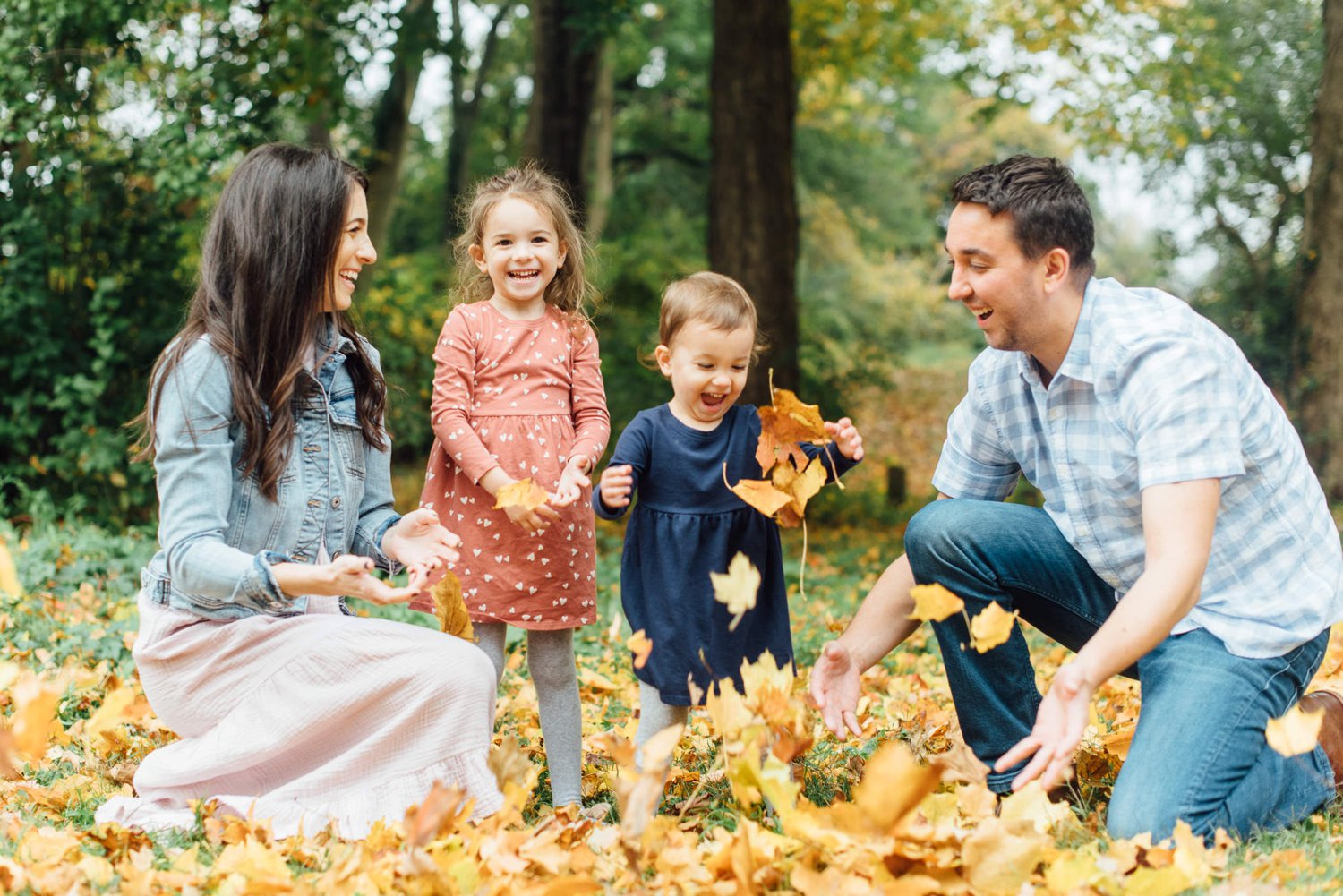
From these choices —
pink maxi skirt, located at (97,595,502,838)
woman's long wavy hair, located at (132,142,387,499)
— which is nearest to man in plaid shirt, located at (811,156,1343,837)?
pink maxi skirt, located at (97,595,502,838)

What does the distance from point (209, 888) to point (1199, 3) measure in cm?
1336

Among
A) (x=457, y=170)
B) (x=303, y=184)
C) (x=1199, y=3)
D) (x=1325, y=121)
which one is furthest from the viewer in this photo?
(x=457, y=170)

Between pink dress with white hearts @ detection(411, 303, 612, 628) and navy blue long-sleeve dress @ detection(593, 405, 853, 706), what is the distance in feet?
0.59

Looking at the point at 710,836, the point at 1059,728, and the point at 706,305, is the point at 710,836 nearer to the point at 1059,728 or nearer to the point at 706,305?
the point at 1059,728

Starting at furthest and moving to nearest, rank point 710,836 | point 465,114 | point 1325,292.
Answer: point 465,114, point 1325,292, point 710,836

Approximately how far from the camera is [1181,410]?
254 cm

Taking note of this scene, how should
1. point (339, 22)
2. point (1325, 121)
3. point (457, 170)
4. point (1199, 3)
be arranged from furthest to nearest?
point (457, 170) < point (1199, 3) < point (1325, 121) < point (339, 22)

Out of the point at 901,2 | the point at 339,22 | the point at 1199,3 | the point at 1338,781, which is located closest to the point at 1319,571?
the point at 1338,781

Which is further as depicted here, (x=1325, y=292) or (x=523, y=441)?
(x=1325, y=292)

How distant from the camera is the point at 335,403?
9.46ft

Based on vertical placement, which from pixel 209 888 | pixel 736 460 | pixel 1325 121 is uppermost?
pixel 1325 121

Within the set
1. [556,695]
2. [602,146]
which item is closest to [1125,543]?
[556,695]

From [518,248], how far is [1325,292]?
27.2 ft

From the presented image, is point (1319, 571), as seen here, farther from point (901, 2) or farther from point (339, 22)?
point (901, 2)
